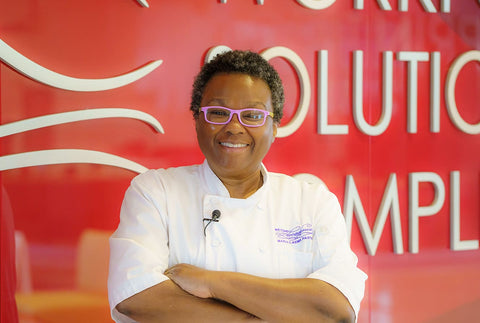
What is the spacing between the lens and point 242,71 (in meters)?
1.78

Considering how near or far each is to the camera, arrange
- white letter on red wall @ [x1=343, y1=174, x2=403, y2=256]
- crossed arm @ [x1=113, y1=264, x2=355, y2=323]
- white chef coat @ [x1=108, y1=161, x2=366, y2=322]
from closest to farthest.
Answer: crossed arm @ [x1=113, y1=264, x2=355, y2=323] → white chef coat @ [x1=108, y1=161, x2=366, y2=322] → white letter on red wall @ [x1=343, y1=174, x2=403, y2=256]

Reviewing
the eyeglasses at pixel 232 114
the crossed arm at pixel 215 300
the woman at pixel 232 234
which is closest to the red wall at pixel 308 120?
the woman at pixel 232 234

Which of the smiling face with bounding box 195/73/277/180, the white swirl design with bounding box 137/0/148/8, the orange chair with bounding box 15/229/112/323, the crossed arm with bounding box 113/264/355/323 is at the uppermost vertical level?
the white swirl design with bounding box 137/0/148/8

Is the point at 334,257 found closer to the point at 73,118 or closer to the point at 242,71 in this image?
the point at 242,71

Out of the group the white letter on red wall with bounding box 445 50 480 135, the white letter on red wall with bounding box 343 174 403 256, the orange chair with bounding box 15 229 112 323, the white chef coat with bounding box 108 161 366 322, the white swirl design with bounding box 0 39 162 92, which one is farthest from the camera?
the white letter on red wall with bounding box 445 50 480 135

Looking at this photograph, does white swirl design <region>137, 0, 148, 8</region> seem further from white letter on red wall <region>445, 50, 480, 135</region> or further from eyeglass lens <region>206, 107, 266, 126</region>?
white letter on red wall <region>445, 50, 480, 135</region>

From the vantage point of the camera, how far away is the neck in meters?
1.86

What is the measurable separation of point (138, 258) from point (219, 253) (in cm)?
25

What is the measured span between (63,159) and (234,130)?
99 cm

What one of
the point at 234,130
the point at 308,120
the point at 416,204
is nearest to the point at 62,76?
the point at 234,130

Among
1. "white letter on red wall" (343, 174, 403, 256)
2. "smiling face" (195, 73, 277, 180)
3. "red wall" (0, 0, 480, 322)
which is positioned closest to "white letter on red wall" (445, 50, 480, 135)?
"red wall" (0, 0, 480, 322)

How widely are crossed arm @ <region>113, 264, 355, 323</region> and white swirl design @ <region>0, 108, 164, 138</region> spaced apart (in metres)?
1.05

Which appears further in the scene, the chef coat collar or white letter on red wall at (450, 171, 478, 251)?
white letter on red wall at (450, 171, 478, 251)

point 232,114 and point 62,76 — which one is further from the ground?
point 62,76
